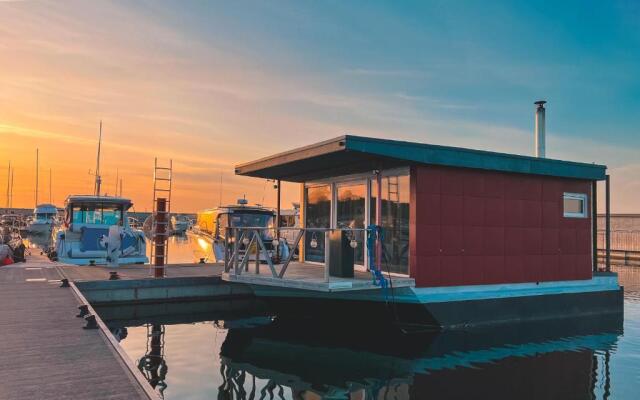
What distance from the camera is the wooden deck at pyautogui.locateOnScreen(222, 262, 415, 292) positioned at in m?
9.92

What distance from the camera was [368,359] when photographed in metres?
10.5

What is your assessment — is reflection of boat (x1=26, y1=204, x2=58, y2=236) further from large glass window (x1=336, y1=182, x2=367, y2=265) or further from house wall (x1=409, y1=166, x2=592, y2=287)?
house wall (x1=409, y1=166, x2=592, y2=287)

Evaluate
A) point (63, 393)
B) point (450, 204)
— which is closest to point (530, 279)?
point (450, 204)

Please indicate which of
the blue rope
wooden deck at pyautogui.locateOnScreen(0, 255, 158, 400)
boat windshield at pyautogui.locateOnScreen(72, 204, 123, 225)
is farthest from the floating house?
boat windshield at pyautogui.locateOnScreen(72, 204, 123, 225)

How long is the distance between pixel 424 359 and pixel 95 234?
17.3m

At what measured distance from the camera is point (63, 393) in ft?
19.1

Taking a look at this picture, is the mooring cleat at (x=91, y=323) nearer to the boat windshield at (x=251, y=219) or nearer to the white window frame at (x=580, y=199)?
the white window frame at (x=580, y=199)

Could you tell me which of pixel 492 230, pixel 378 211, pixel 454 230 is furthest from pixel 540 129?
pixel 378 211

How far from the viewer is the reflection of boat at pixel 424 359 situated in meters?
9.02

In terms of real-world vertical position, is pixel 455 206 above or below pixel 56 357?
above

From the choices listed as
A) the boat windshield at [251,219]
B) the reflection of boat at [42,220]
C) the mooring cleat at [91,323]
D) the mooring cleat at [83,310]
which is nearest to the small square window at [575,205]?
the mooring cleat at [91,323]

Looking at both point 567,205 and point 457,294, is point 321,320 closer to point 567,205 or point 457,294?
point 457,294

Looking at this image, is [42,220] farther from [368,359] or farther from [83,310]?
[368,359]

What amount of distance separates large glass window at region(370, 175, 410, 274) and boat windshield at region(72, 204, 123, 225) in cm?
1564
